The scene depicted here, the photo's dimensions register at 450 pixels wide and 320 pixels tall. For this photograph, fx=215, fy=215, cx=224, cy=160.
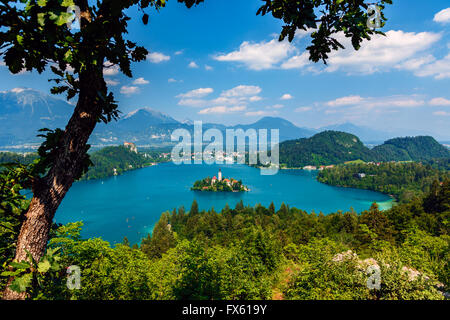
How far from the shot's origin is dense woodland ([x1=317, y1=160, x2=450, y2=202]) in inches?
3063

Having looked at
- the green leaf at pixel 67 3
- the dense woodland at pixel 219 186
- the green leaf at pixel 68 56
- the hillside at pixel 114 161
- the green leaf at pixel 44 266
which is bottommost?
the dense woodland at pixel 219 186

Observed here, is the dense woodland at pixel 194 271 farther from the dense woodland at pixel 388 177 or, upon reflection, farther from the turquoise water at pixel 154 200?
the dense woodland at pixel 388 177

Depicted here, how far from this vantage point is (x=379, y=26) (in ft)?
6.12

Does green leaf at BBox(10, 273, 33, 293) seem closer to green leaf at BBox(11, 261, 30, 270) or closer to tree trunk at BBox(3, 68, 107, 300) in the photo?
green leaf at BBox(11, 261, 30, 270)

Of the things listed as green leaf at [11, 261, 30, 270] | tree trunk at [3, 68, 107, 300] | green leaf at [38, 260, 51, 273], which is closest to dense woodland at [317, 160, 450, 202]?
tree trunk at [3, 68, 107, 300]

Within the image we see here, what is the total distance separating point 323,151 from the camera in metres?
164

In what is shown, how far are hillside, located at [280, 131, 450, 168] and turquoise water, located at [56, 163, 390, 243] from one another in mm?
62280

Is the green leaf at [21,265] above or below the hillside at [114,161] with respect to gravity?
above

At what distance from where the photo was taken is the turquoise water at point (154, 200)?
44.5m

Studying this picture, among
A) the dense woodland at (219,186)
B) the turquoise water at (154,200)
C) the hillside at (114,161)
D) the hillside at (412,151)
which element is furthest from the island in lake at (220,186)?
the hillside at (412,151)

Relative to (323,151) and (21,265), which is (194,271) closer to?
(21,265)

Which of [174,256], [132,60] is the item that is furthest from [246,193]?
[132,60]

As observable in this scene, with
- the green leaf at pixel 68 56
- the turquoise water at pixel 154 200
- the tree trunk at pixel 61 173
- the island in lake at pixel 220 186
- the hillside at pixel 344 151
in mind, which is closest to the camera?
the green leaf at pixel 68 56

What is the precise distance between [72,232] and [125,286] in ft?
8.68
